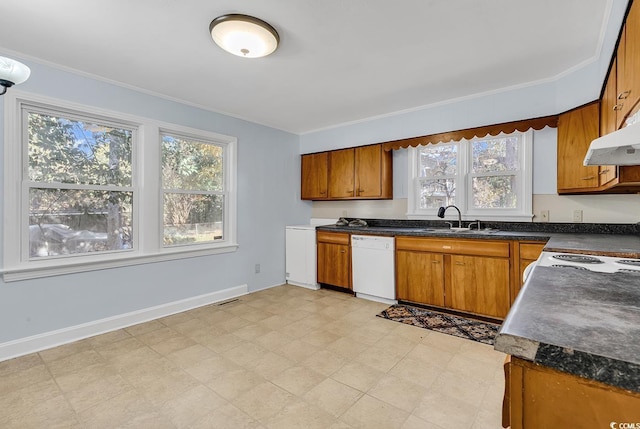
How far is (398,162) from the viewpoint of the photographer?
4.16 meters

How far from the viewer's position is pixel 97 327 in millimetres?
2852

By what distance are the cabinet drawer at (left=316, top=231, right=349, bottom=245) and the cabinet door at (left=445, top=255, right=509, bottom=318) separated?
4.54 ft

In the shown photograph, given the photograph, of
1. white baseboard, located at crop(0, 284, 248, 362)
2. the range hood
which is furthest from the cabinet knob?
white baseboard, located at crop(0, 284, 248, 362)

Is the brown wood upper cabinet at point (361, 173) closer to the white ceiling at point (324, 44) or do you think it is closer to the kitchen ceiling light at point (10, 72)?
the white ceiling at point (324, 44)

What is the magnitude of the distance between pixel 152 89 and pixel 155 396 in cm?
284

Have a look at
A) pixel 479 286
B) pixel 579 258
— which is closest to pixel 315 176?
pixel 479 286

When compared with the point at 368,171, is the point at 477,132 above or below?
above

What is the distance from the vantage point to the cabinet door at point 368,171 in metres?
4.09

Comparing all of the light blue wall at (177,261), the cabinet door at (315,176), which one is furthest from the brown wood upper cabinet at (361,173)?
the light blue wall at (177,261)

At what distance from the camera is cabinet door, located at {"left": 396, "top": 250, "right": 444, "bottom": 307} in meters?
3.33

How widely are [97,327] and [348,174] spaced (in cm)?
336

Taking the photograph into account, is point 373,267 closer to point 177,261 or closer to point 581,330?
point 177,261

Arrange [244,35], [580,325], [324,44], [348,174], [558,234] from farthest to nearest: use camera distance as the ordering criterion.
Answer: [348,174] → [558,234] → [324,44] → [244,35] → [580,325]

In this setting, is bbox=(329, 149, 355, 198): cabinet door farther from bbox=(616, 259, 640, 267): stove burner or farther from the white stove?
bbox=(616, 259, 640, 267): stove burner
